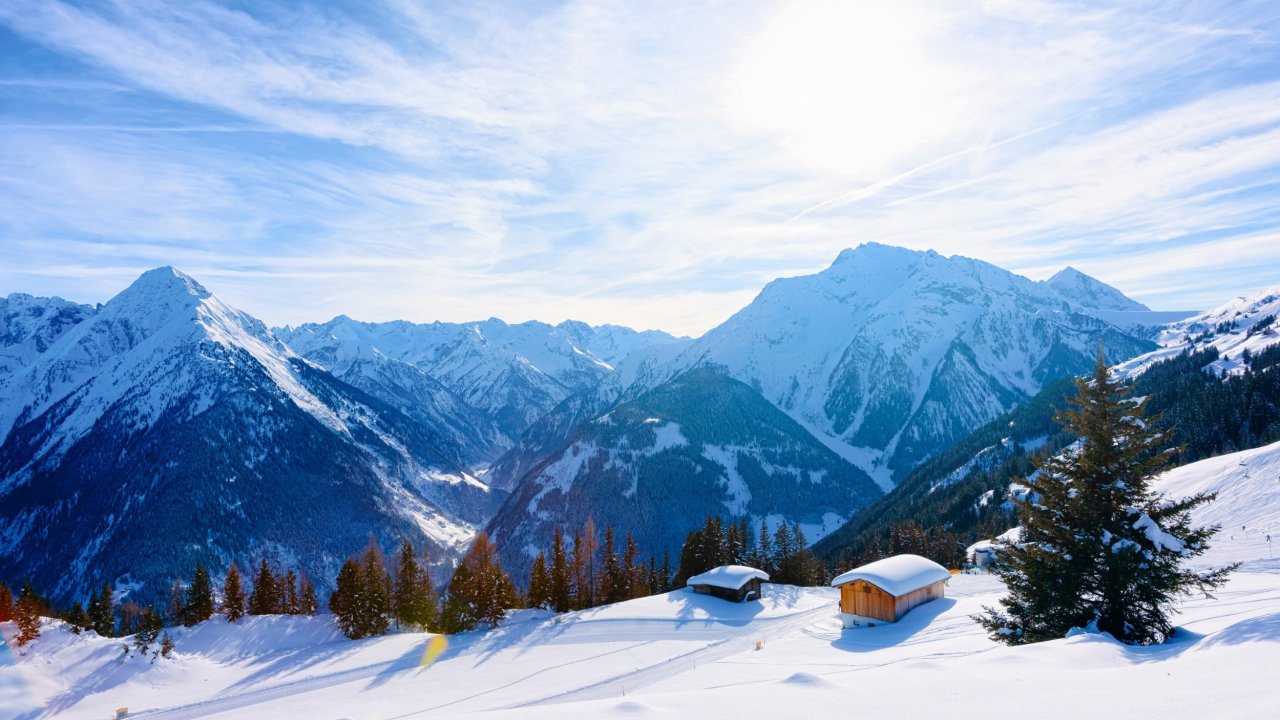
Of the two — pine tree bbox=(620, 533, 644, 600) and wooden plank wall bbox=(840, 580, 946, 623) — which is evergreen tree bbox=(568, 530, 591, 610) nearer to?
pine tree bbox=(620, 533, 644, 600)

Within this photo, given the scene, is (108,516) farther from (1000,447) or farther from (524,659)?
(1000,447)

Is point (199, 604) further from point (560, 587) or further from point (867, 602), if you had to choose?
point (867, 602)

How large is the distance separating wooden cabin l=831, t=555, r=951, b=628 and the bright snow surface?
4.64ft

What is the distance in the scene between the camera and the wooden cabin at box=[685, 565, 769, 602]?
190 ft

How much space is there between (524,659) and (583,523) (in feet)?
524

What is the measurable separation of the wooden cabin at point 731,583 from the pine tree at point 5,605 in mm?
58184

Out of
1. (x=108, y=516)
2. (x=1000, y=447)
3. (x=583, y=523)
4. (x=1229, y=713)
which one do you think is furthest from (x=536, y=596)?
(x=108, y=516)

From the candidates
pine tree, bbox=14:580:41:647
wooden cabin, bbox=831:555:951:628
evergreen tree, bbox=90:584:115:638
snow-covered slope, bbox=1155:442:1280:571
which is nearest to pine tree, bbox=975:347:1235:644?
wooden cabin, bbox=831:555:951:628

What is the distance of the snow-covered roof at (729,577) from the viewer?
57.8m

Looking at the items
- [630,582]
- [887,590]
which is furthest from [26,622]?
[887,590]

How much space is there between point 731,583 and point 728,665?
24685 millimetres

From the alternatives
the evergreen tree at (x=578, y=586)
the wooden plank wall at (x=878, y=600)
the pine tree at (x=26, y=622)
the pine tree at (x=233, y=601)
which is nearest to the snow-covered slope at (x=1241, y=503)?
the wooden plank wall at (x=878, y=600)

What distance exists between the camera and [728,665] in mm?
33844

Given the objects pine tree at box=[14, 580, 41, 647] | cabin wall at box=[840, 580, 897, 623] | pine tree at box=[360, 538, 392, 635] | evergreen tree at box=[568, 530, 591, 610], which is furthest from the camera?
evergreen tree at box=[568, 530, 591, 610]
